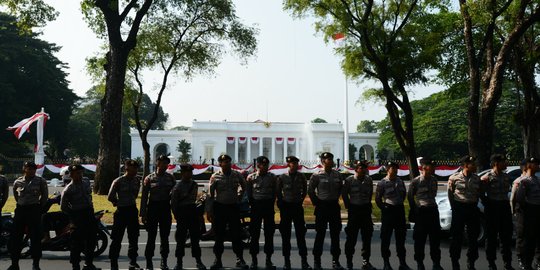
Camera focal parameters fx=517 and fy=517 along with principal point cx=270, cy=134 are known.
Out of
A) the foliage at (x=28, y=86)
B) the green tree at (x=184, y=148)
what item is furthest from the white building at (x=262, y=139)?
the foliage at (x=28, y=86)

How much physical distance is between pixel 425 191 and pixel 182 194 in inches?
140

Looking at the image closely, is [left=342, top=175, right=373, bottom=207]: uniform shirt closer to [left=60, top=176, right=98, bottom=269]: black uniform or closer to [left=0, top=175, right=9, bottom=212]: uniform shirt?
[left=60, top=176, right=98, bottom=269]: black uniform

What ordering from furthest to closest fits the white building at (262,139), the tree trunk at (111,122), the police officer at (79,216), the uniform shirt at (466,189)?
the white building at (262,139)
the tree trunk at (111,122)
the uniform shirt at (466,189)
the police officer at (79,216)

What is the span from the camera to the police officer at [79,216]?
280 inches

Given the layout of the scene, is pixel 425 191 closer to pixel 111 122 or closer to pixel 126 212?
pixel 126 212

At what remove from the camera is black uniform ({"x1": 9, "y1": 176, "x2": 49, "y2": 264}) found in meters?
7.13

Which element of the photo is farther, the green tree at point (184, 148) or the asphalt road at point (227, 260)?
the green tree at point (184, 148)

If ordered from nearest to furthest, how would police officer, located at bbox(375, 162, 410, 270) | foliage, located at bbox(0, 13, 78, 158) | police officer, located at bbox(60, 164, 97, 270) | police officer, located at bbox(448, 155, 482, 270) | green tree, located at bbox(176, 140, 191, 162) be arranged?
police officer, located at bbox(60, 164, 97, 270) → police officer, located at bbox(448, 155, 482, 270) → police officer, located at bbox(375, 162, 410, 270) → foliage, located at bbox(0, 13, 78, 158) → green tree, located at bbox(176, 140, 191, 162)

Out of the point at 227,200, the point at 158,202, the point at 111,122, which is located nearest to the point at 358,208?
the point at 227,200

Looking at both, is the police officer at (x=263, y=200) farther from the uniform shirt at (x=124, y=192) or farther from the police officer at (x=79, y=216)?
the police officer at (x=79, y=216)

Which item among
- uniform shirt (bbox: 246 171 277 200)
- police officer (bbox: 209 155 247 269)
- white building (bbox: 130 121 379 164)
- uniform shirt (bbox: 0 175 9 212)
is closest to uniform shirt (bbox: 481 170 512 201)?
uniform shirt (bbox: 246 171 277 200)

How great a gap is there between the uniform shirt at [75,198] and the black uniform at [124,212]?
13.4 inches

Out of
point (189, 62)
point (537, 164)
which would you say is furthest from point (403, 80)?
point (537, 164)

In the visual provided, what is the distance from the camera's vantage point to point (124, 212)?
735 centimetres
